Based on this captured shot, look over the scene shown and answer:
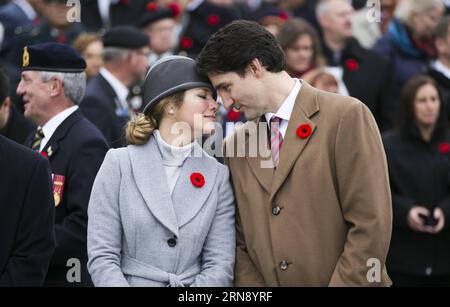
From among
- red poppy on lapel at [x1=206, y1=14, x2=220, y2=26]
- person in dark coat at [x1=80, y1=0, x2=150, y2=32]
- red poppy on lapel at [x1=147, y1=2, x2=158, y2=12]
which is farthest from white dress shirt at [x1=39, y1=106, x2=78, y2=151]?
person in dark coat at [x1=80, y1=0, x2=150, y2=32]

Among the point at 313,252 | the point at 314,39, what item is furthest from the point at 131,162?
the point at 314,39

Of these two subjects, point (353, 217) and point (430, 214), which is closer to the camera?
point (353, 217)

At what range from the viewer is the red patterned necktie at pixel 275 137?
4570 mm

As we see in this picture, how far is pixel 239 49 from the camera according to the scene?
4.47 m

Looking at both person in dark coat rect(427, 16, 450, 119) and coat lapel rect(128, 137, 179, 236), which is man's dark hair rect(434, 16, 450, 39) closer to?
person in dark coat rect(427, 16, 450, 119)

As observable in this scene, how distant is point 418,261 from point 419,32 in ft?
9.98

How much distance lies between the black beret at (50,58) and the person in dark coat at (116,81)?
107 centimetres

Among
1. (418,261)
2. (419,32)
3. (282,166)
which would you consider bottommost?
(418,261)

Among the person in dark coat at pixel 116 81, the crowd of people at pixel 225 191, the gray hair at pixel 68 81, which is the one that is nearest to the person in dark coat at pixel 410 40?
the person in dark coat at pixel 116 81

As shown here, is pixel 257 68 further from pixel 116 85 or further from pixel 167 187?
pixel 116 85

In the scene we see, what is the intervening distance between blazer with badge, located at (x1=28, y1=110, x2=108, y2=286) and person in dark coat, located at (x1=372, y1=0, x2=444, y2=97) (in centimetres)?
446

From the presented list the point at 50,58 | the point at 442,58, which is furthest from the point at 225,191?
the point at 442,58
